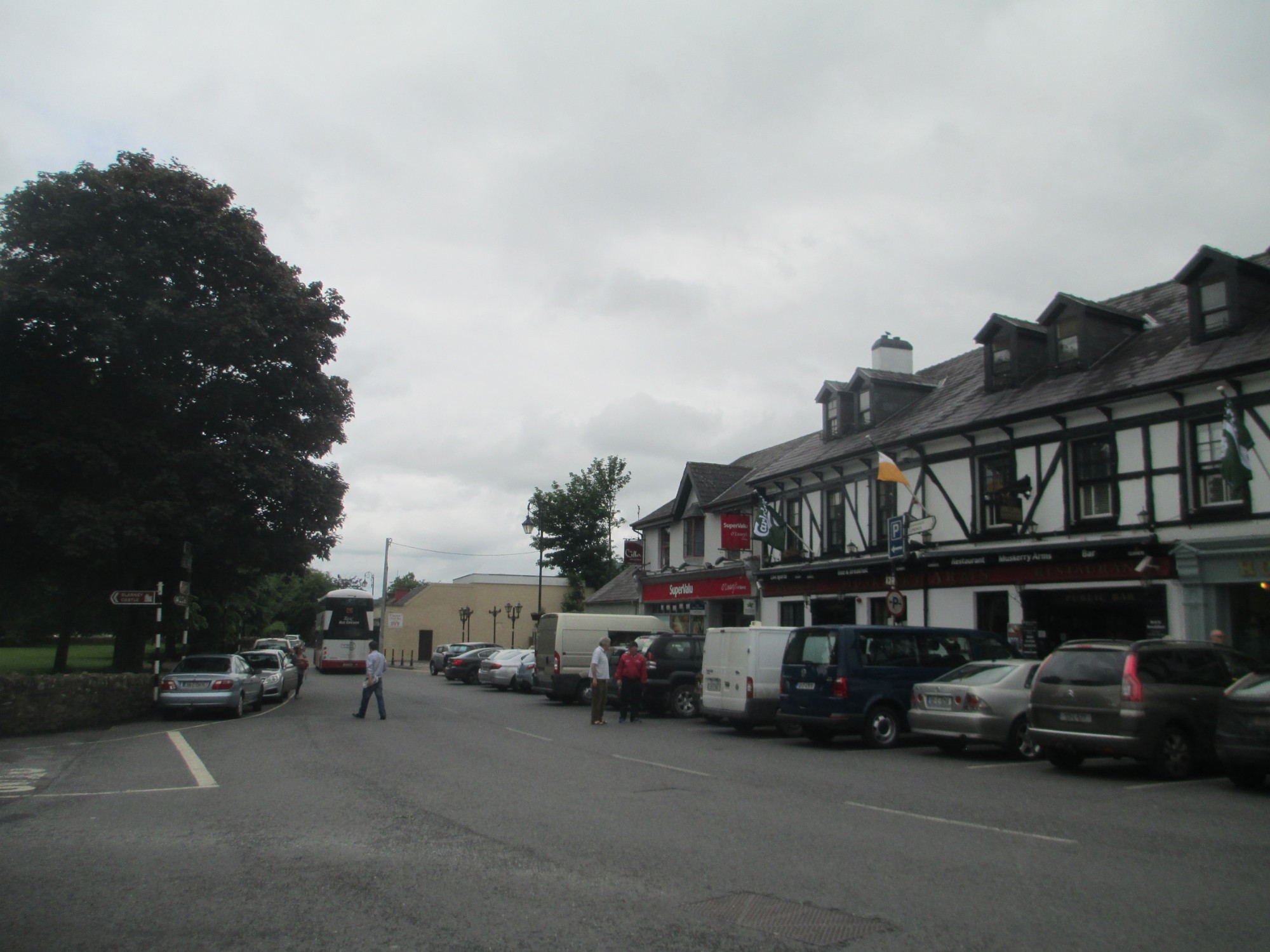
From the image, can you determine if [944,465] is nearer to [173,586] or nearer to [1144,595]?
[1144,595]

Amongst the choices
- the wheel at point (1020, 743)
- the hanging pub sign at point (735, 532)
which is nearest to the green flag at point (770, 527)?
the hanging pub sign at point (735, 532)

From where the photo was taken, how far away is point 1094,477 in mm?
20219

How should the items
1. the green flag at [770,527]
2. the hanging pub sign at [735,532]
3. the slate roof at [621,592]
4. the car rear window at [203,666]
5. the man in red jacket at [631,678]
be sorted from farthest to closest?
1. the slate roof at [621,592]
2. the hanging pub sign at [735,532]
3. the green flag at [770,527]
4. the car rear window at [203,666]
5. the man in red jacket at [631,678]

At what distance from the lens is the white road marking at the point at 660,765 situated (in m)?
12.8

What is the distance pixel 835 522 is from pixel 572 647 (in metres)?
8.19

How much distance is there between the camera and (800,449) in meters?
32.0

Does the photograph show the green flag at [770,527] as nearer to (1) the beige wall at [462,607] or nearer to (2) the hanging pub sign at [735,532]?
(2) the hanging pub sign at [735,532]

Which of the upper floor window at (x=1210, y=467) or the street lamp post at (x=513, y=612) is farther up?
the upper floor window at (x=1210, y=467)

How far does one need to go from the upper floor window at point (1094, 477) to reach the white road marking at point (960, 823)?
12.1 metres

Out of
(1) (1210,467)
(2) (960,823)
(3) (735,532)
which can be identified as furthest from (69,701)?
(1) (1210,467)

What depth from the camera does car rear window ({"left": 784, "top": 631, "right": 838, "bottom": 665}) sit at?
1612 cm

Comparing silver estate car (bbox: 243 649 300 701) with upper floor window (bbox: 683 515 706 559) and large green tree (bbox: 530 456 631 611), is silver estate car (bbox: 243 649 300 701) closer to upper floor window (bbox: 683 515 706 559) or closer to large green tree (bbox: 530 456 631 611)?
upper floor window (bbox: 683 515 706 559)

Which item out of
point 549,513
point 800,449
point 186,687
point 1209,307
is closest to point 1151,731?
point 1209,307

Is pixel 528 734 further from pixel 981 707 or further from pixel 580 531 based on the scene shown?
pixel 580 531
